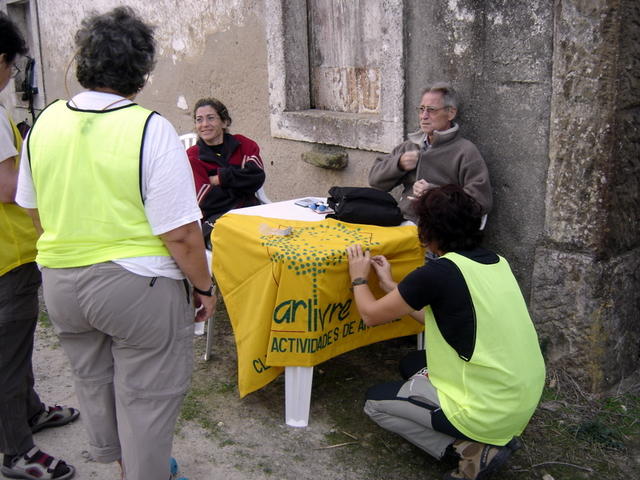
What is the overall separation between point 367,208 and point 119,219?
148cm

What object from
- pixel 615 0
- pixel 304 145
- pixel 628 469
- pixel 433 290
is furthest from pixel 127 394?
pixel 304 145

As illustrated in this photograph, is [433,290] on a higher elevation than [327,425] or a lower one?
higher

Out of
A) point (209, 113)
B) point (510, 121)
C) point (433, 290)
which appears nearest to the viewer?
point (433, 290)

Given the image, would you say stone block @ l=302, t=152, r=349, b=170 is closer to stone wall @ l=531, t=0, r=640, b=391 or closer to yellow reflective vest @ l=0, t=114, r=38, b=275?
stone wall @ l=531, t=0, r=640, b=391

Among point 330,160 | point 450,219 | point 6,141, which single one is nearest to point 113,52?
point 6,141

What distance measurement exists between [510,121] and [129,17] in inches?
78.3

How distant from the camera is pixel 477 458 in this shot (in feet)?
8.21

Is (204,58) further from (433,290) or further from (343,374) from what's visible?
(433,290)

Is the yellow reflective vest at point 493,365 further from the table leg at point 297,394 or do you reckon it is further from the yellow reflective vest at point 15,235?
the yellow reflective vest at point 15,235

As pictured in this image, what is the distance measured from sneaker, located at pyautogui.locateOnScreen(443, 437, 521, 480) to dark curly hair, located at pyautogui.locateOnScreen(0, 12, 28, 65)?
2.22 metres

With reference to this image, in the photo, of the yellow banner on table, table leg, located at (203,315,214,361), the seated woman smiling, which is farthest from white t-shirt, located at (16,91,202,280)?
the seated woman smiling

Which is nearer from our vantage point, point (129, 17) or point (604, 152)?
point (129, 17)

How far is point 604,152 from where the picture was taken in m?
2.94

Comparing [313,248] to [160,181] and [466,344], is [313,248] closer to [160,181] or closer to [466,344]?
[466,344]
